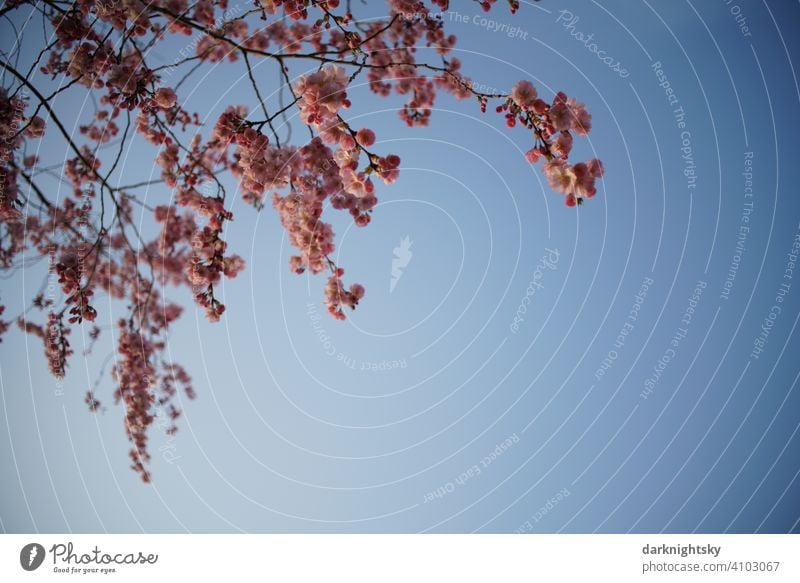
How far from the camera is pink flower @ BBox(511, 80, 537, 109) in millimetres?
Answer: 1208

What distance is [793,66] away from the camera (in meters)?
1.50

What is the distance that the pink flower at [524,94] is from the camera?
1208 millimetres

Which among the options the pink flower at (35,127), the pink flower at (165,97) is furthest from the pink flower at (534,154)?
the pink flower at (35,127)

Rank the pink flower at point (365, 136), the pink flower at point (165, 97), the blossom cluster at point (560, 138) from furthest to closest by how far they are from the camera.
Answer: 1. the pink flower at point (165, 97)
2. the pink flower at point (365, 136)
3. the blossom cluster at point (560, 138)

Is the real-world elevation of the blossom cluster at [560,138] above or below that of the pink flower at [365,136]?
below
